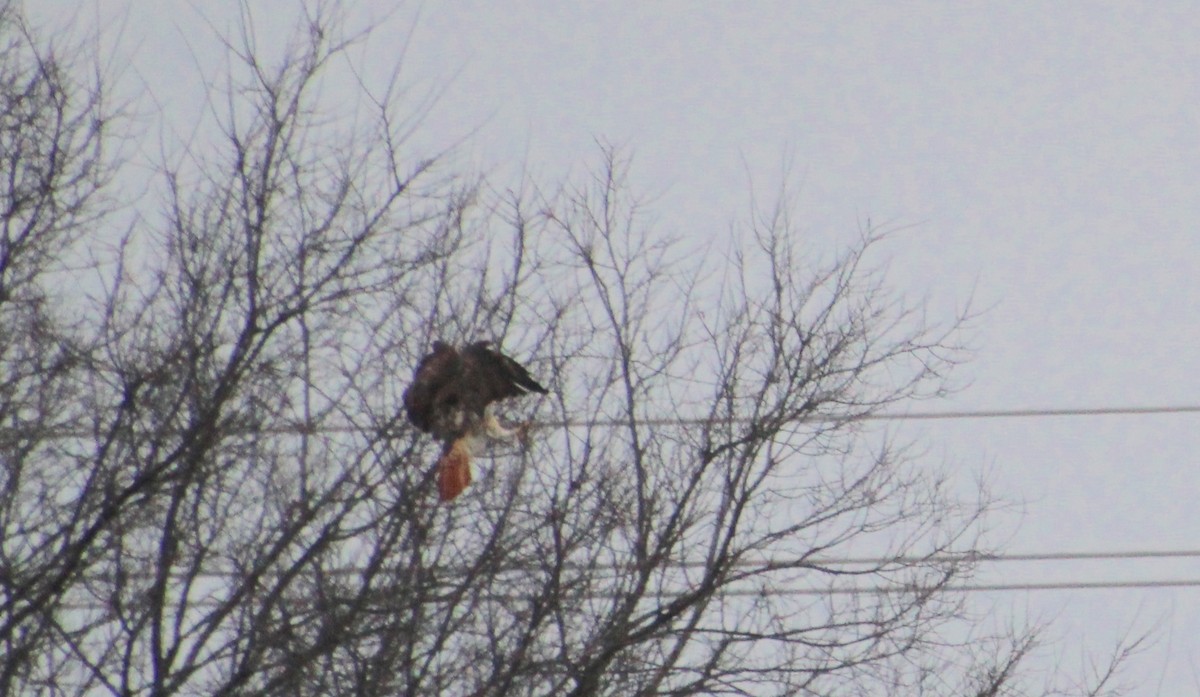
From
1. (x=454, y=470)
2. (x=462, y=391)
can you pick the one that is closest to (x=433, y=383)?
(x=462, y=391)

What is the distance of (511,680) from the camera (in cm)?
746

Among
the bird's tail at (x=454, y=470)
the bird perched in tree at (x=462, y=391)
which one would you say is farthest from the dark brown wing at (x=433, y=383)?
the bird's tail at (x=454, y=470)

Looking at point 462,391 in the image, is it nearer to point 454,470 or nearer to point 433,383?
point 433,383

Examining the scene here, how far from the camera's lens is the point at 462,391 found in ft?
23.0

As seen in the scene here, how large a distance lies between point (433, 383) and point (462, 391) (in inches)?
5.0

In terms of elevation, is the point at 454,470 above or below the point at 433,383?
below

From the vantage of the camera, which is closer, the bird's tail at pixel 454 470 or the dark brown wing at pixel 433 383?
the bird's tail at pixel 454 470

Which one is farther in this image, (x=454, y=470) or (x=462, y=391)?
(x=462, y=391)

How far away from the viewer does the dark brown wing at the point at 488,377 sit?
276 inches

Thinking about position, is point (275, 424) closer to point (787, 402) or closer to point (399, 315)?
point (399, 315)

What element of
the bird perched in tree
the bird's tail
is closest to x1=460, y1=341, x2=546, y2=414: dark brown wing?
the bird perched in tree

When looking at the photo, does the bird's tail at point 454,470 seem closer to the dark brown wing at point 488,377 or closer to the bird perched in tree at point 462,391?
the bird perched in tree at point 462,391

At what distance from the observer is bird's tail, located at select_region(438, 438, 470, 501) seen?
6793mm

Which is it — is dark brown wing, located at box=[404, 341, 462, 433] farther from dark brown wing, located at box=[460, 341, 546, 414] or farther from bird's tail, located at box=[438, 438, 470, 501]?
bird's tail, located at box=[438, 438, 470, 501]
